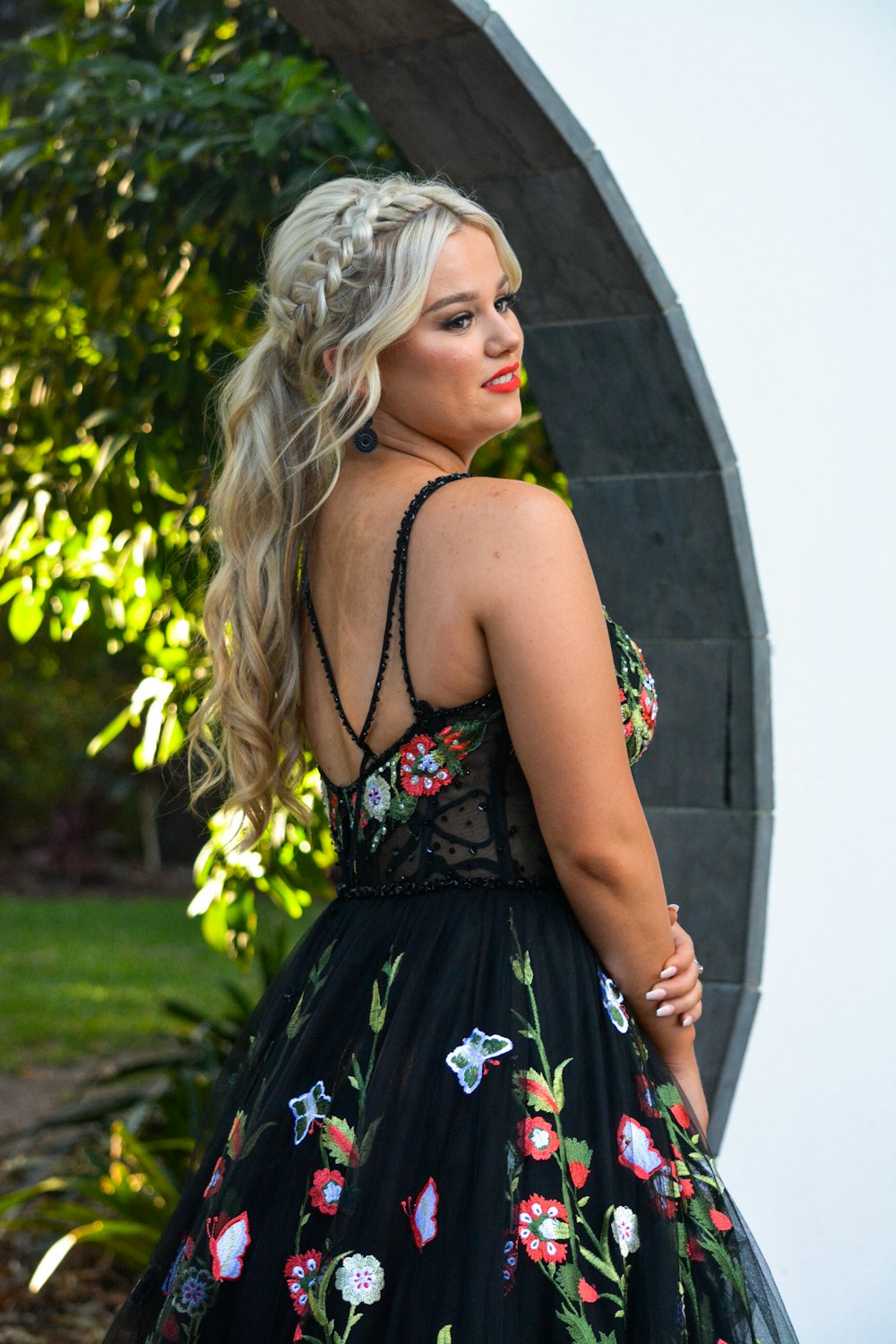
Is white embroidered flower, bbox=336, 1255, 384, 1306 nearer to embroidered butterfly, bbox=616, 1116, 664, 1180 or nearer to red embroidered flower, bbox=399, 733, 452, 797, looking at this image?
embroidered butterfly, bbox=616, 1116, 664, 1180

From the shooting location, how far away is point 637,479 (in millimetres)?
2527

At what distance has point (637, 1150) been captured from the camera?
1.47 metres

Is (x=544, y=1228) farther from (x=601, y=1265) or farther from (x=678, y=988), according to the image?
(x=678, y=988)

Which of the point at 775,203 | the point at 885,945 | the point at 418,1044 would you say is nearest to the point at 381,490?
the point at 418,1044

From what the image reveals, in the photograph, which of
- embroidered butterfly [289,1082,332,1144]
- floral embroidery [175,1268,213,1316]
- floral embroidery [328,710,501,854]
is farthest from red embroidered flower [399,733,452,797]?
floral embroidery [175,1268,213,1316]

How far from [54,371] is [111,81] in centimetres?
65

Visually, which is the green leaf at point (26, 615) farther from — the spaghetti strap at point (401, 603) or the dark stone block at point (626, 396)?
the spaghetti strap at point (401, 603)

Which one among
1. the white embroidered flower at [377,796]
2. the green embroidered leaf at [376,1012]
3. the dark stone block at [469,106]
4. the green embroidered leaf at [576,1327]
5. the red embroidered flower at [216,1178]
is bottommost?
the red embroidered flower at [216,1178]

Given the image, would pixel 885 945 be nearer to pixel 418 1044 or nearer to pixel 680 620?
pixel 680 620

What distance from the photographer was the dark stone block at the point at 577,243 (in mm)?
2330

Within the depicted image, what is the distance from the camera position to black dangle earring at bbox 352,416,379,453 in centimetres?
169

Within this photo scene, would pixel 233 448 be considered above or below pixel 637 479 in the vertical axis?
above

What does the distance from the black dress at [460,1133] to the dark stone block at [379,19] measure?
3.24 feet

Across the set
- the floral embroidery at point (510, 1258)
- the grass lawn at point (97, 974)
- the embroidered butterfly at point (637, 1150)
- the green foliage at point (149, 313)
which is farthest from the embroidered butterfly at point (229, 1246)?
the grass lawn at point (97, 974)
